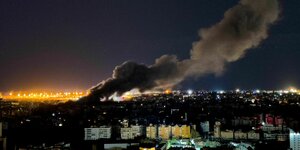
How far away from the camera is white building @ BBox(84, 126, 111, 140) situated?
1958cm

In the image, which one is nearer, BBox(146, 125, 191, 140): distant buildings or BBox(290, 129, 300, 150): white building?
BBox(290, 129, 300, 150): white building

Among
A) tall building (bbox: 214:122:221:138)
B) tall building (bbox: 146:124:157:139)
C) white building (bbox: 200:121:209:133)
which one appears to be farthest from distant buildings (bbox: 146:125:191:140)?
white building (bbox: 200:121:209:133)

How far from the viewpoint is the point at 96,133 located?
19703mm

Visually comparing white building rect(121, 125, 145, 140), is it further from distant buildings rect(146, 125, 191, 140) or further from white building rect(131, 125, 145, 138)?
distant buildings rect(146, 125, 191, 140)

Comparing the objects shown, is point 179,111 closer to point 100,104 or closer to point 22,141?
point 100,104

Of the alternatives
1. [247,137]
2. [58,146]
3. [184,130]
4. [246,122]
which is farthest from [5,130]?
[246,122]

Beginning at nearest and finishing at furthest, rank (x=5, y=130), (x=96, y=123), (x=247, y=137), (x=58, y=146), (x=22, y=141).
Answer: (x=58, y=146)
(x=22, y=141)
(x=5, y=130)
(x=247, y=137)
(x=96, y=123)

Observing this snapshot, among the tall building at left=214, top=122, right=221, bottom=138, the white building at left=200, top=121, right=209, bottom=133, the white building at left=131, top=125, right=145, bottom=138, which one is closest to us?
the white building at left=131, top=125, right=145, bottom=138

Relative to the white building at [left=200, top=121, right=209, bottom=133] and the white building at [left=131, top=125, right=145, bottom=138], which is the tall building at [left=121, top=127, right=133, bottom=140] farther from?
the white building at [left=200, top=121, right=209, bottom=133]

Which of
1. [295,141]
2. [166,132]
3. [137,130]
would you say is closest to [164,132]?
[166,132]

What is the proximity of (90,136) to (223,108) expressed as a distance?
1395 centimetres

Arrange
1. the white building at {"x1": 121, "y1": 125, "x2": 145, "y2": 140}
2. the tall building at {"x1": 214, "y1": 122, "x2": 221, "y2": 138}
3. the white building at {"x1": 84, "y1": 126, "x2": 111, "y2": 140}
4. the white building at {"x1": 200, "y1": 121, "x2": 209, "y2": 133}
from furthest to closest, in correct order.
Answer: the white building at {"x1": 200, "y1": 121, "x2": 209, "y2": 133}, the tall building at {"x1": 214, "y1": 122, "x2": 221, "y2": 138}, the white building at {"x1": 121, "y1": 125, "x2": 145, "y2": 140}, the white building at {"x1": 84, "y1": 126, "x2": 111, "y2": 140}

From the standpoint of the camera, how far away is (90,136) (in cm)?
1977

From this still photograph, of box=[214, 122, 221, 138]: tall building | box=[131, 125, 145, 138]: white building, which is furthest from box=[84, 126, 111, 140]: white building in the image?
box=[214, 122, 221, 138]: tall building
